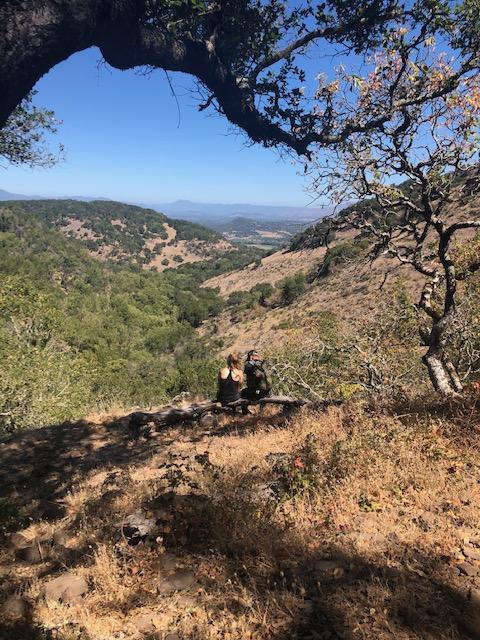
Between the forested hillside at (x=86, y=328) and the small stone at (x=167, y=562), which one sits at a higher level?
the small stone at (x=167, y=562)

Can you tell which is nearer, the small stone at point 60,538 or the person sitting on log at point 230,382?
the small stone at point 60,538

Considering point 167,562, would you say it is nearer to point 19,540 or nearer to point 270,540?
point 270,540

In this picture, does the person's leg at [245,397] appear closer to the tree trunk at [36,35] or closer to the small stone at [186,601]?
the small stone at [186,601]

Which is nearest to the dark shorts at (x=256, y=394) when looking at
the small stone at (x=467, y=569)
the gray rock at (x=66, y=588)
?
the gray rock at (x=66, y=588)

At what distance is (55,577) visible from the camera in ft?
12.6

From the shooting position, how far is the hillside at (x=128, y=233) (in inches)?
5684

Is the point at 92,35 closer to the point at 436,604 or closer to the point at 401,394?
the point at 436,604

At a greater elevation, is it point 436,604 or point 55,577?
point 436,604

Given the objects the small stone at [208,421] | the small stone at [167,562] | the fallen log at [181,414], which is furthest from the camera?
the fallen log at [181,414]

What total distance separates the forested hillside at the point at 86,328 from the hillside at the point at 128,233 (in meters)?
2.64

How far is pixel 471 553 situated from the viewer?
11.1ft

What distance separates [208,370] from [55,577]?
20326 mm

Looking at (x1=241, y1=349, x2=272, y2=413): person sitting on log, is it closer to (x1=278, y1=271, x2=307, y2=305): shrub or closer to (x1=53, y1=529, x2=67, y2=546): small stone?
(x1=53, y1=529, x2=67, y2=546): small stone

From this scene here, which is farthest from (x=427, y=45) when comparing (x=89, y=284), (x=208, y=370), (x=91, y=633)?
(x=89, y=284)
